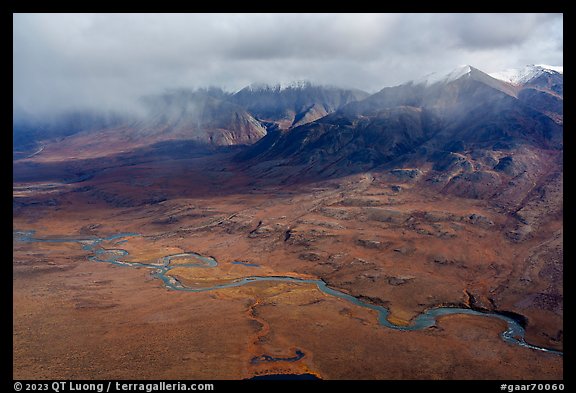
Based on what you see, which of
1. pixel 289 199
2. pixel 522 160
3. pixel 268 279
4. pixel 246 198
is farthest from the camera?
pixel 246 198

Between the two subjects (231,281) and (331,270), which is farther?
(331,270)

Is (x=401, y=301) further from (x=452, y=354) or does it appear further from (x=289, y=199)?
(x=289, y=199)

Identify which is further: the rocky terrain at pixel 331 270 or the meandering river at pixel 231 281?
the meandering river at pixel 231 281

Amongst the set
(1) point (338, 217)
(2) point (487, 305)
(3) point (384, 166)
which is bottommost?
(2) point (487, 305)

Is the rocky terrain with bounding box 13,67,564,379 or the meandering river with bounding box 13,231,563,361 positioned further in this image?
the meandering river with bounding box 13,231,563,361

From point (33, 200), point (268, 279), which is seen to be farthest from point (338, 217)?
point (33, 200)

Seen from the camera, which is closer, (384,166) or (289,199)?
(289,199)

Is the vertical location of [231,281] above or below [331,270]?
below

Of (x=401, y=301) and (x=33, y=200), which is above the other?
(x=33, y=200)
